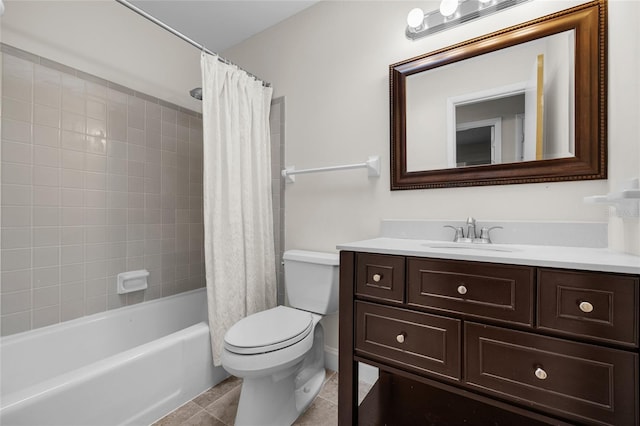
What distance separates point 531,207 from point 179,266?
7.39ft

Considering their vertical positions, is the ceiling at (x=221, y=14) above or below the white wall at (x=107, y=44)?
above

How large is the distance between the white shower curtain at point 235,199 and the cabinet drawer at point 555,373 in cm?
123

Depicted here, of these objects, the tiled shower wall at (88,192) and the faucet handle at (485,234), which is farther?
the tiled shower wall at (88,192)

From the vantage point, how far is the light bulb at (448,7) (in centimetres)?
130

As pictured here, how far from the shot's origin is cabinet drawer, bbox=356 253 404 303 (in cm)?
106

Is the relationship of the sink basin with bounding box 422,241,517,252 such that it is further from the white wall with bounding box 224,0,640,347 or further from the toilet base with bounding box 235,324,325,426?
the toilet base with bounding box 235,324,325,426

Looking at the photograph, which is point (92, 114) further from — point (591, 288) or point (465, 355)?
point (591, 288)

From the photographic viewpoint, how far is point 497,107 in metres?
1.31

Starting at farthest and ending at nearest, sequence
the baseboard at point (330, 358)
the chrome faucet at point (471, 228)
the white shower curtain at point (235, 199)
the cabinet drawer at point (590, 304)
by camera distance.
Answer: the baseboard at point (330, 358)
the white shower curtain at point (235, 199)
the chrome faucet at point (471, 228)
the cabinet drawer at point (590, 304)

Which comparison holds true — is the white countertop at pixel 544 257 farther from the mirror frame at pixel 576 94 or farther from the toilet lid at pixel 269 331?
the toilet lid at pixel 269 331

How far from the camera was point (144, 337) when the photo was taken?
1.87m

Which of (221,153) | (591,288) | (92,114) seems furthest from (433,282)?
(92,114)

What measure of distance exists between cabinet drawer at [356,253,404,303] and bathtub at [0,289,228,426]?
99 centimetres

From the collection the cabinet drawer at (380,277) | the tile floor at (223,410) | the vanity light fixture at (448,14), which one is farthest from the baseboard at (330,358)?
the vanity light fixture at (448,14)
